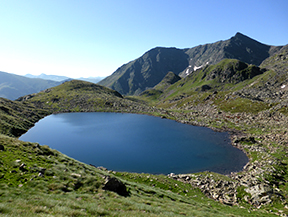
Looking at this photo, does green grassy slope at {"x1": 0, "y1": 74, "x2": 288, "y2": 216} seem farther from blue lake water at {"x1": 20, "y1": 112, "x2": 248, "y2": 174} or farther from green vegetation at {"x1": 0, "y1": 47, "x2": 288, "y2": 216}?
blue lake water at {"x1": 20, "y1": 112, "x2": 248, "y2": 174}

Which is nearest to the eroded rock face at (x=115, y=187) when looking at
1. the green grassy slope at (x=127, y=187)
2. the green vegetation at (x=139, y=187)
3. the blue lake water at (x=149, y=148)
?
the green vegetation at (x=139, y=187)

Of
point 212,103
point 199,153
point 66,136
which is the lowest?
point 66,136

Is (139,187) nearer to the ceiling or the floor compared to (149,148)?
nearer to the ceiling

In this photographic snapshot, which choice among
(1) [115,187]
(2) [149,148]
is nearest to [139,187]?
(1) [115,187]

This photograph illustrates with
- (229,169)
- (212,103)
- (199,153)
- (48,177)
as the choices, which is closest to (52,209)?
(48,177)

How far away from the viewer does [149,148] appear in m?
63.6

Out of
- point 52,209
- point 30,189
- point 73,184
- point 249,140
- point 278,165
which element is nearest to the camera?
point 52,209

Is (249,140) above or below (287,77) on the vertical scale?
below

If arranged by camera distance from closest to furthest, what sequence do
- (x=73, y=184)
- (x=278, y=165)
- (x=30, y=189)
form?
(x=30, y=189) → (x=73, y=184) → (x=278, y=165)

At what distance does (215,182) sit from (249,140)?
3793cm

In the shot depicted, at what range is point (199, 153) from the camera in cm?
5781

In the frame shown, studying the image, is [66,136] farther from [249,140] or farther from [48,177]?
[249,140]

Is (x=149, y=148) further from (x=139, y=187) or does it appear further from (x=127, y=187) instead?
(x=127, y=187)

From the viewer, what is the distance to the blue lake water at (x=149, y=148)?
159 feet
